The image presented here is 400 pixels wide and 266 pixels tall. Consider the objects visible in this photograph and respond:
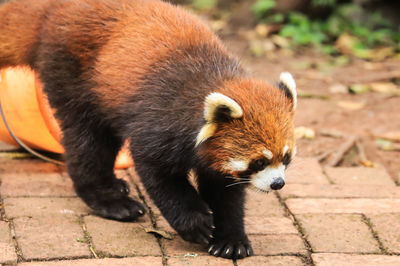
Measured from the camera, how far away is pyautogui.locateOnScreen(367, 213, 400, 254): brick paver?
3.92 m

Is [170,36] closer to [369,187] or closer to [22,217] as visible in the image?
[22,217]

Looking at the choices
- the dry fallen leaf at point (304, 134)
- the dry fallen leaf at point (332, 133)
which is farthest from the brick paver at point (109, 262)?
the dry fallen leaf at point (332, 133)

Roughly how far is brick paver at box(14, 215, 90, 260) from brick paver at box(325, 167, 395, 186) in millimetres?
2113

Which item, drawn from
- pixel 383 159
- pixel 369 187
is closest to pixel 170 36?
pixel 369 187

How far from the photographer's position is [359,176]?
199 inches

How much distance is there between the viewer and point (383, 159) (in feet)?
18.0

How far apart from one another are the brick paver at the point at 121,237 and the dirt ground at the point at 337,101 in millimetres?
1589

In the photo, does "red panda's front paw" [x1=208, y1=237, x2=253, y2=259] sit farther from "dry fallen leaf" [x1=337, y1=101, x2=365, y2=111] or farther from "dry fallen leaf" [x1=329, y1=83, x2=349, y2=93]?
"dry fallen leaf" [x1=329, y1=83, x2=349, y2=93]

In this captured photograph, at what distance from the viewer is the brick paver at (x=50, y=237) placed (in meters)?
3.60

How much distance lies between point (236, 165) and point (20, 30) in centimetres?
194

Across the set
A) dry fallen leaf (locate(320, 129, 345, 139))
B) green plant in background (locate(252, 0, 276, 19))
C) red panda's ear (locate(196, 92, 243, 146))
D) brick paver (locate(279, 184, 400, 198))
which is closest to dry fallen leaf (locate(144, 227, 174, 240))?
red panda's ear (locate(196, 92, 243, 146))

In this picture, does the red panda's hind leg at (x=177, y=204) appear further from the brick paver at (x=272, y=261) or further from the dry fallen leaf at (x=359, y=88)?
the dry fallen leaf at (x=359, y=88)

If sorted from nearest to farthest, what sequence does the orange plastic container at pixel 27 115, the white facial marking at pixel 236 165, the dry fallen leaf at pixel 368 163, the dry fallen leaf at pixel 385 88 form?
the white facial marking at pixel 236 165 < the orange plastic container at pixel 27 115 < the dry fallen leaf at pixel 368 163 < the dry fallen leaf at pixel 385 88

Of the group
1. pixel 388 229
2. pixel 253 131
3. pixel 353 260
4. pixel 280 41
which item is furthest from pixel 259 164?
pixel 280 41
